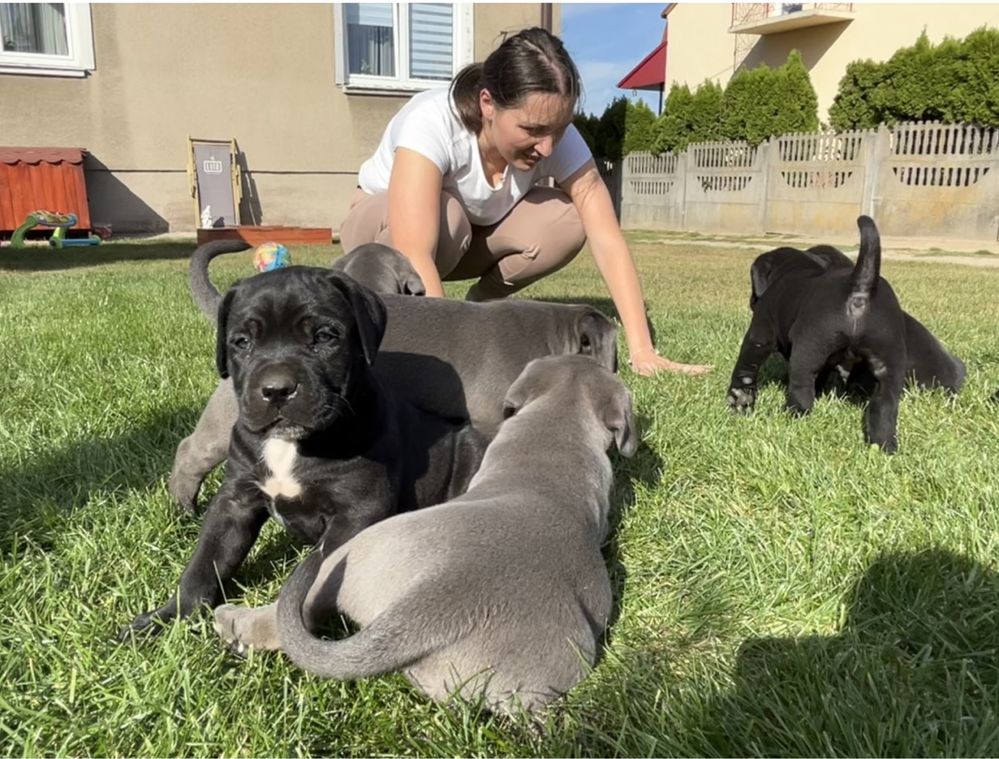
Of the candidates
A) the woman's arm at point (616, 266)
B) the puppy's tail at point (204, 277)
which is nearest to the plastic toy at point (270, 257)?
the woman's arm at point (616, 266)

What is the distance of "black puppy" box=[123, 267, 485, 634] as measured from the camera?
7.97 feet

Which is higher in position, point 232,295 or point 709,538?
point 232,295

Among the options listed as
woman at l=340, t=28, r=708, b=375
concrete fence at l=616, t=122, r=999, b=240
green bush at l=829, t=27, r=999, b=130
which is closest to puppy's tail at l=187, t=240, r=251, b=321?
woman at l=340, t=28, r=708, b=375

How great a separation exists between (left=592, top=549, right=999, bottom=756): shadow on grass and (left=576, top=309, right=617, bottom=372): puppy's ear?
158cm

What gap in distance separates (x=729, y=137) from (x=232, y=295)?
20.7m

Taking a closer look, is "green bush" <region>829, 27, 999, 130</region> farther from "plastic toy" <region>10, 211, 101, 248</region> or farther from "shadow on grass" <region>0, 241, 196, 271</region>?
"plastic toy" <region>10, 211, 101, 248</region>

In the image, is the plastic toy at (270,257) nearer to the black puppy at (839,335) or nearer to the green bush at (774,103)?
the black puppy at (839,335)

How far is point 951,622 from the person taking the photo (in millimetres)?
2264

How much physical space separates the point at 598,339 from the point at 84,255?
1116 centimetres

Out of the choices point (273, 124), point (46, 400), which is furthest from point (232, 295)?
point (273, 124)

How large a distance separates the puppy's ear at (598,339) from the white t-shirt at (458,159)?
1779 mm

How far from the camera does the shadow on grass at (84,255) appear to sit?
1108cm

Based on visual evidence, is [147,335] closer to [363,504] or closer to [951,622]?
[363,504]

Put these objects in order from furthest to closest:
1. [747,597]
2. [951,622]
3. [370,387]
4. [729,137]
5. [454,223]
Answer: [729,137]
[454,223]
[370,387]
[747,597]
[951,622]
